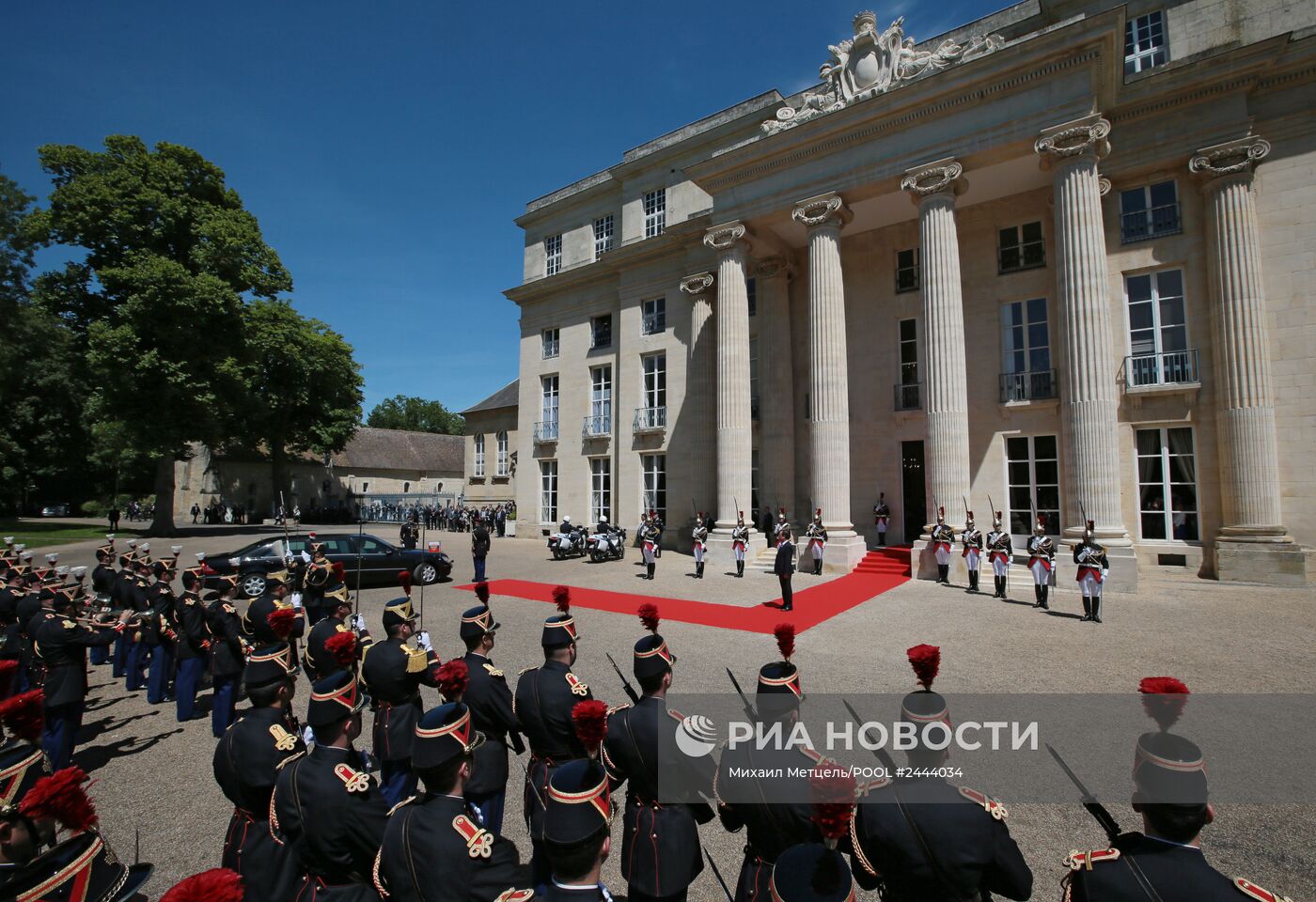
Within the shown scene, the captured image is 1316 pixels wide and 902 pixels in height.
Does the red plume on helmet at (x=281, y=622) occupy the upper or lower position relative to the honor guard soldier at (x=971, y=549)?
upper

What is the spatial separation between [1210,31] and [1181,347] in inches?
331

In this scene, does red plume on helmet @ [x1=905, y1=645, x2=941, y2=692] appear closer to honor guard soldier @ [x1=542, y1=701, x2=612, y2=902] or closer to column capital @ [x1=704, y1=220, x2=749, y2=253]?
honor guard soldier @ [x1=542, y1=701, x2=612, y2=902]

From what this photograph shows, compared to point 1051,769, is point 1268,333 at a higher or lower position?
higher

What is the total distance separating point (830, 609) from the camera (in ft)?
40.0

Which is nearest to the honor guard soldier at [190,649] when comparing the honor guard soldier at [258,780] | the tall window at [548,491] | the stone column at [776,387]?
the honor guard soldier at [258,780]

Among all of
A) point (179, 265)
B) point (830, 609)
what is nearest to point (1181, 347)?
point (830, 609)

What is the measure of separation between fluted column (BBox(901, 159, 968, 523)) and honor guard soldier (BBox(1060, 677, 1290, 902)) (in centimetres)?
1406

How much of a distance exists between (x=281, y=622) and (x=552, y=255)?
28229mm

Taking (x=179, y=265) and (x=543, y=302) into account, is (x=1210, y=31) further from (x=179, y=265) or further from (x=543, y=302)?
(x=179, y=265)

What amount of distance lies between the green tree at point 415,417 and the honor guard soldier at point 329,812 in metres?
83.5

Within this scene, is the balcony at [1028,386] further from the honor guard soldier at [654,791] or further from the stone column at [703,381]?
the honor guard soldier at [654,791]

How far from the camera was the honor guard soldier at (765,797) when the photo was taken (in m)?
2.62

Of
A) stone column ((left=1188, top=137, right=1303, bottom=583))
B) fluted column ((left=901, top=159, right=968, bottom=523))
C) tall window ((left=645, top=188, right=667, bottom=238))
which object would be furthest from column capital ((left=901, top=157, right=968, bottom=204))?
tall window ((left=645, top=188, right=667, bottom=238))

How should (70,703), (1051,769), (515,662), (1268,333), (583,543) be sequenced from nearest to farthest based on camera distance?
(1051,769), (70,703), (515,662), (1268,333), (583,543)
